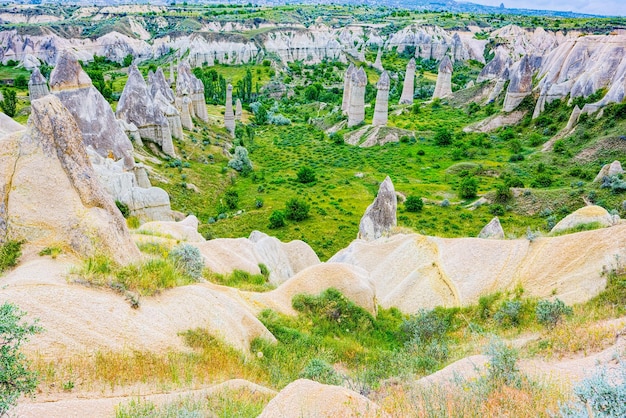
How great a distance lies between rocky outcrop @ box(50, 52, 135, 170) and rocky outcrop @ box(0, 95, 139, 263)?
2003 cm

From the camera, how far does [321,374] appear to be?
8773 millimetres

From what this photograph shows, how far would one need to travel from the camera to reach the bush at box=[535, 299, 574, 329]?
1095 centimetres

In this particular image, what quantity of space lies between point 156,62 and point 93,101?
82.1 m

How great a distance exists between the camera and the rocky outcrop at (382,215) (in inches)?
973

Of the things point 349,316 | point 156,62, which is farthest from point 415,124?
point 156,62

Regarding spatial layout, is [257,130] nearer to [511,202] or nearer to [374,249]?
[511,202]

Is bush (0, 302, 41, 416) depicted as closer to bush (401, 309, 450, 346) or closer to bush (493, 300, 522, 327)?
bush (401, 309, 450, 346)

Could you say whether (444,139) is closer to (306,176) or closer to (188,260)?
(306,176)

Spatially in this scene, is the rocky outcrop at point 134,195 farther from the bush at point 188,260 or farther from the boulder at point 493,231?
the boulder at point 493,231

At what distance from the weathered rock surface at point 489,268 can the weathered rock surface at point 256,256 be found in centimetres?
405

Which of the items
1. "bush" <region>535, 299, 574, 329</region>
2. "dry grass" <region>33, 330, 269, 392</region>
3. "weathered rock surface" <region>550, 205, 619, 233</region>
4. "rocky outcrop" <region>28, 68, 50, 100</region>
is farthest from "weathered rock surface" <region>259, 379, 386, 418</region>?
"rocky outcrop" <region>28, 68, 50, 100</region>

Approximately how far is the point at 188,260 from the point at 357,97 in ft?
154

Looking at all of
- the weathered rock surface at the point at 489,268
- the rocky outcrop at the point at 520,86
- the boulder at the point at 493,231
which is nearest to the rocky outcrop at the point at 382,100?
the rocky outcrop at the point at 520,86

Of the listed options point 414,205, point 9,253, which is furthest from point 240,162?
point 9,253
